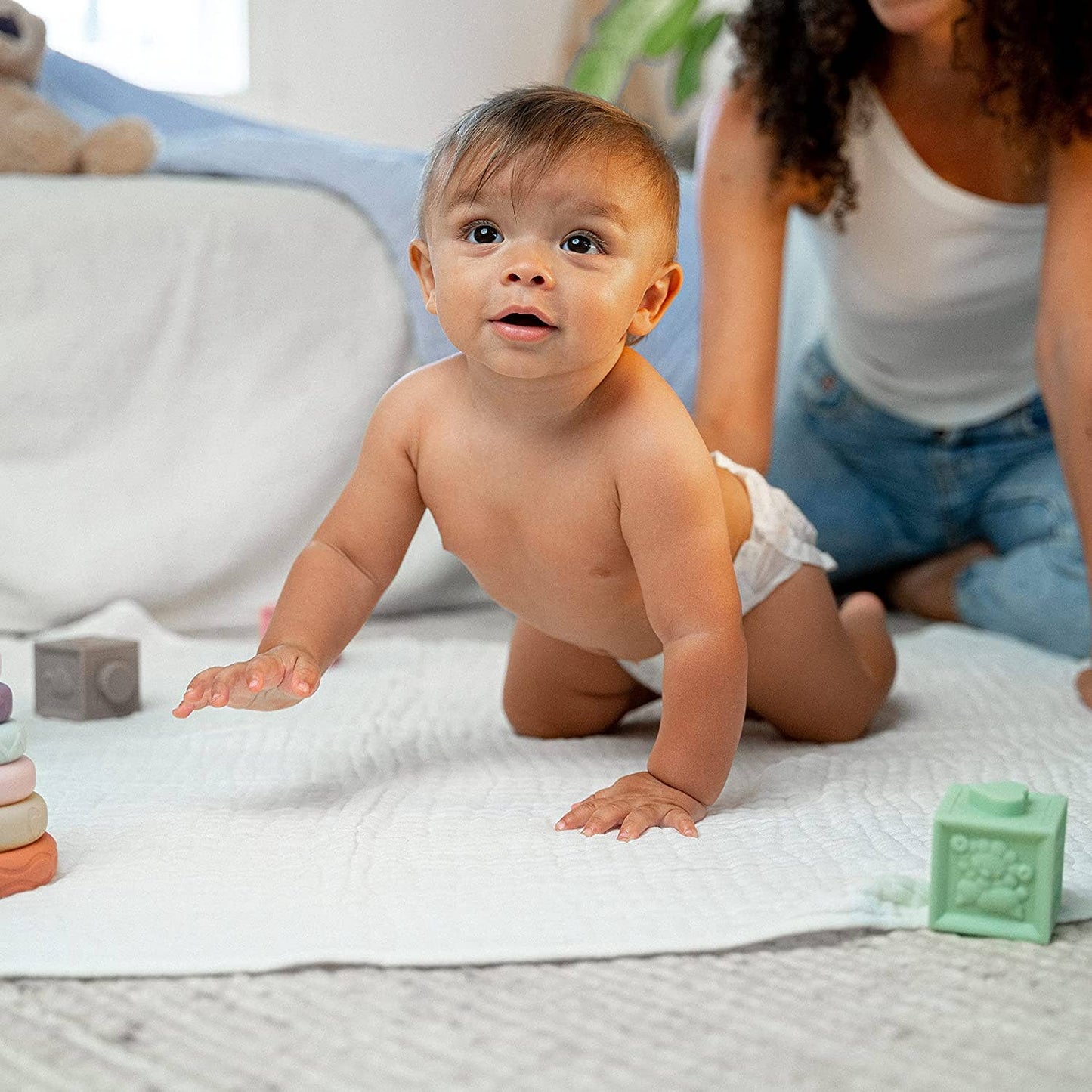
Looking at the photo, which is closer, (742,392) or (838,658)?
(838,658)

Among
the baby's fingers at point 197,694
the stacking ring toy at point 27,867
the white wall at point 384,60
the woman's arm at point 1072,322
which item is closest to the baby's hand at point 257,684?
the baby's fingers at point 197,694

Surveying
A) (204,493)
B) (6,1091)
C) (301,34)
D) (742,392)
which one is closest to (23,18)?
(204,493)

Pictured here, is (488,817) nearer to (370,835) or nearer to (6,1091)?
(370,835)

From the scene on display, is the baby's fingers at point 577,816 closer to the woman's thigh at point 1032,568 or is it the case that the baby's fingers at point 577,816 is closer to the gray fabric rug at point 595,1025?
the gray fabric rug at point 595,1025

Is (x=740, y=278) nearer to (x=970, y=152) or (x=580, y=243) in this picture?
(x=970, y=152)

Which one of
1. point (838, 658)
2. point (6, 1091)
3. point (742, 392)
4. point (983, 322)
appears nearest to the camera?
point (6, 1091)

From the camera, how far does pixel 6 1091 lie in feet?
1.76

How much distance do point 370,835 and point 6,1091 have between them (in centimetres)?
29

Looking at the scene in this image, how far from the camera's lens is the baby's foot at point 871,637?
112 cm

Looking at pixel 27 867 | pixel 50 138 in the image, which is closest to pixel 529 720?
pixel 27 867

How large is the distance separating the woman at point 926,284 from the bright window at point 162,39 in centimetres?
200

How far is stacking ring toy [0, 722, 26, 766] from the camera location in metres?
0.72

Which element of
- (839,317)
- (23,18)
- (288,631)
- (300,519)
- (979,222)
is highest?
(23,18)

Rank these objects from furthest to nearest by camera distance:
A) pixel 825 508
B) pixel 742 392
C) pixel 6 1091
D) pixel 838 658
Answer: pixel 825 508, pixel 742 392, pixel 838 658, pixel 6 1091
